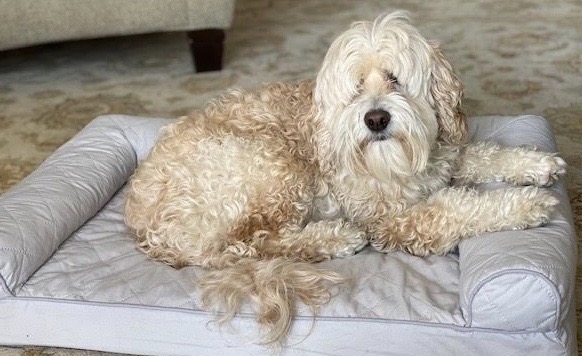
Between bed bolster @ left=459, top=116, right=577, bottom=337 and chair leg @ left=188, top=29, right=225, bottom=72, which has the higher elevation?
bed bolster @ left=459, top=116, right=577, bottom=337

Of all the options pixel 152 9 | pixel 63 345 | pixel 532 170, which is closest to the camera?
pixel 63 345

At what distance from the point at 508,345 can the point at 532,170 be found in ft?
2.39

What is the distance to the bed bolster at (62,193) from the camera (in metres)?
2.55

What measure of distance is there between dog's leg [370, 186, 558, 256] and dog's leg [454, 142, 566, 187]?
18cm

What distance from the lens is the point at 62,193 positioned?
2865 mm

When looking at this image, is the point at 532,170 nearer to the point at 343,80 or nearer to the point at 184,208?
the point at 343,80

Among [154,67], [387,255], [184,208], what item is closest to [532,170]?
[387,255]

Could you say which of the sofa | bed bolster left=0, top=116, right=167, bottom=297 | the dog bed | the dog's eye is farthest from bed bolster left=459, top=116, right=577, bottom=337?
the sofa

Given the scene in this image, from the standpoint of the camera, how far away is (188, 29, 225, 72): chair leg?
5121 mm

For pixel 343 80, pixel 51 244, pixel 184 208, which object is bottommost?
pixel 51 244

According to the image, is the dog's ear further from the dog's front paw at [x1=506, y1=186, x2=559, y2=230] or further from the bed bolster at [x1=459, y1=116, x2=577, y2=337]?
the bed bolster at [x1=459, y1=116, x2=577, y2=337]

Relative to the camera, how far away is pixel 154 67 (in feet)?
17.6

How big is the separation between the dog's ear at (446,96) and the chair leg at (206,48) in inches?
109

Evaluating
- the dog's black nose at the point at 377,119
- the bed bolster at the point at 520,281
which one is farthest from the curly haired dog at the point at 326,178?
the bed bolster at the point at 520,281
